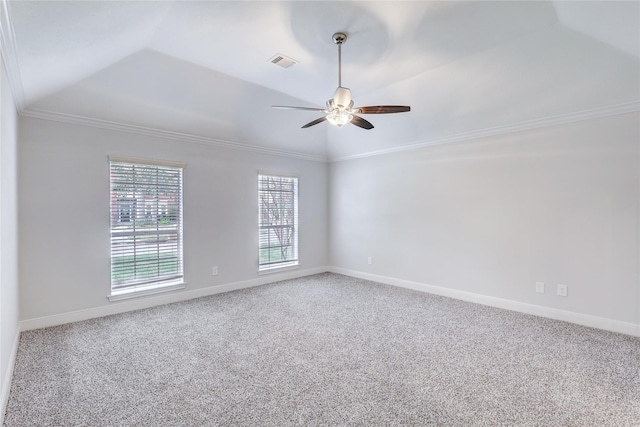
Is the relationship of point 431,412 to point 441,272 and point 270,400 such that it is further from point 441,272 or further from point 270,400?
point 441,272

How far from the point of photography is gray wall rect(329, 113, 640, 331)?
336cm

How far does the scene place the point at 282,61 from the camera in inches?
132

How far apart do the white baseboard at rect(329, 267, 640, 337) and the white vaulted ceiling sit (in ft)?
7.51

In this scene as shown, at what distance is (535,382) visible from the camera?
7.80ft

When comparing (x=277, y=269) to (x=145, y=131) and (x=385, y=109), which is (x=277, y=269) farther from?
(x=385, y=109)

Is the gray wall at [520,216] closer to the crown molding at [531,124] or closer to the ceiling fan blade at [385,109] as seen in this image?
the crown molding at [531,124]

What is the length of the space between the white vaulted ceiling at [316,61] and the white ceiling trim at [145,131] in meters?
0.02

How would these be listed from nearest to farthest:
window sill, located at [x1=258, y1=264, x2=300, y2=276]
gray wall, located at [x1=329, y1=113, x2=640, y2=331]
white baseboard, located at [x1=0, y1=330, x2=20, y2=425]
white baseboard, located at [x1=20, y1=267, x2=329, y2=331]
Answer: white baseboard, located at [x1=0, y1=330, x2=20, y2=425], gray wall, located at [x1=329, y1=113, x2=640, y2=331], white baseboard, located at [x1=20, y1=267, x2=329, y2=331], window sill, located at [x1=258, y1=264, x2=300, y2=276]

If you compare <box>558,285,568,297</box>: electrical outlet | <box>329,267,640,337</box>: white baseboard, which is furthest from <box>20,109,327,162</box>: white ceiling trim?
<box>558,285,568,297</box>: electrical outlet

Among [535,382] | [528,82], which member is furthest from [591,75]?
[535,382]

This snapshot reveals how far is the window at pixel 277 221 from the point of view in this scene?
216 inches

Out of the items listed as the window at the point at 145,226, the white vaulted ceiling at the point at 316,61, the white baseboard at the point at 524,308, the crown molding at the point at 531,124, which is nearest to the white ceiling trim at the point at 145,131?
the white vaulted ceiling at the point at 316,61

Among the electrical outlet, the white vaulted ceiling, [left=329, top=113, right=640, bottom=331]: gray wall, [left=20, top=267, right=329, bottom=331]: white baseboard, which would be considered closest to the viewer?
the white vaulted ceiling

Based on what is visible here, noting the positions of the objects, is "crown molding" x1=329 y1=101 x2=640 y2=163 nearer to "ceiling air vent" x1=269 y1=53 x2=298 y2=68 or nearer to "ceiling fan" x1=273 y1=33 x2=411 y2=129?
"ceiling fan" x1=273 y1=33 x2=411 y2=129
